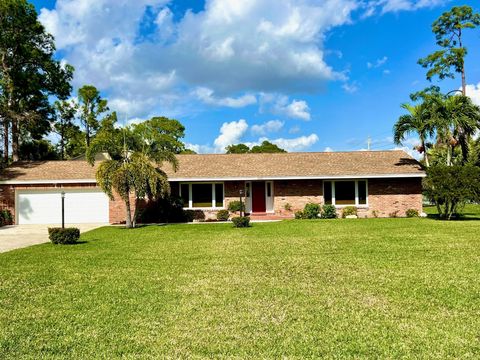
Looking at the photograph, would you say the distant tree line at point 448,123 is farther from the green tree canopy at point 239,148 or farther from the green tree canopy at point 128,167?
the green tree canopy at point 239,148

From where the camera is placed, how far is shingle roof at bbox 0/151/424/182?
23219 millimetres

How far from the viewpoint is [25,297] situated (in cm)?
691

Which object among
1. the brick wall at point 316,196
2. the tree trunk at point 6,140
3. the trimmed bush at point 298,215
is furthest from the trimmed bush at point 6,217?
the trimmed bush at point 298,215

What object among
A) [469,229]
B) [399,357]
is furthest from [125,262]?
[469,229]

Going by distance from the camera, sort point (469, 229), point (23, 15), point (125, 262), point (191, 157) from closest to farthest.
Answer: point (125, 262) < point (469, 229) < point (191, 157) < point (23, 15)

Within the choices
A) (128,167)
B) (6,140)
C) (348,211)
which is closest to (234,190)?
(348,211)

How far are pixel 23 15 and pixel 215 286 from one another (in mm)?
31034

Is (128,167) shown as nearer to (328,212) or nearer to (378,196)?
(328,212)

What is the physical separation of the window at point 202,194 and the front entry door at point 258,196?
225 cm

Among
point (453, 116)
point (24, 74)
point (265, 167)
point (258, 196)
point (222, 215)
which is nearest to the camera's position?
point (453, 116)

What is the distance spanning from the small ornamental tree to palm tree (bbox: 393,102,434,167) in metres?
3.10

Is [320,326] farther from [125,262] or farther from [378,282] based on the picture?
[125,262]

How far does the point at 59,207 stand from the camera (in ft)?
76.7

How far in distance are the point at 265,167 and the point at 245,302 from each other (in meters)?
18.8
